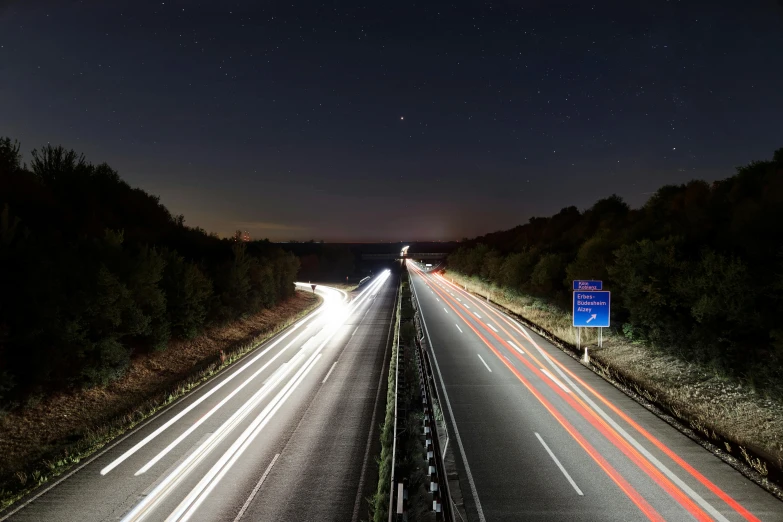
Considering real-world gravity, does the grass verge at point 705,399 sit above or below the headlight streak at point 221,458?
above

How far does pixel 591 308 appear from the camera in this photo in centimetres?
2570

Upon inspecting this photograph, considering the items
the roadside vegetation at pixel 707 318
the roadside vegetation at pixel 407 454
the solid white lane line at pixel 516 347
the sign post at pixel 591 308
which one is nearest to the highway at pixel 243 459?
the roadside vegetation at pixel 407 454

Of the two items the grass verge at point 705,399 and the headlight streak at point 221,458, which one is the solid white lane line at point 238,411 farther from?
the grass verge at point 705,399

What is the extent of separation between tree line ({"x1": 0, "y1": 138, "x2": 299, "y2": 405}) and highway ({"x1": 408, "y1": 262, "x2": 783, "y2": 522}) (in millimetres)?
15506

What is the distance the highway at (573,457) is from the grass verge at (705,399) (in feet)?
3.18

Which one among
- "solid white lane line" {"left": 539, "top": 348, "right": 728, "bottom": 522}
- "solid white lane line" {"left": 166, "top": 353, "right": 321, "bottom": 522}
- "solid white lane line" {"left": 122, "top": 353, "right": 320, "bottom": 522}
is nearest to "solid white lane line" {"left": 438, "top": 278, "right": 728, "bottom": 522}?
"solid white lane line" {"left": 539, "top": 348, "right": 728, "bottom": 522}

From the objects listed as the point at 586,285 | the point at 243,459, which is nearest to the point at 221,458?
the point at 243,459

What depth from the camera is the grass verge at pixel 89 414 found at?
13078 mm

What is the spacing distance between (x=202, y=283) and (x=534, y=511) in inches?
1053

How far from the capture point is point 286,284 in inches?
2083

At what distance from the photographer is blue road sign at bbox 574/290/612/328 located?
25.5m

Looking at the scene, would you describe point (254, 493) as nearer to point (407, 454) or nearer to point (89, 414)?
point (407, 454)

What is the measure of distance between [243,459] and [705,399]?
17.0 metres

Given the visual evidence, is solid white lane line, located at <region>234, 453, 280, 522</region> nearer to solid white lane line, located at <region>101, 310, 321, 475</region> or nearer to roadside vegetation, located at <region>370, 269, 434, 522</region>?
roadside vegetation, located at <region>370, 269, 434, 522</region>
